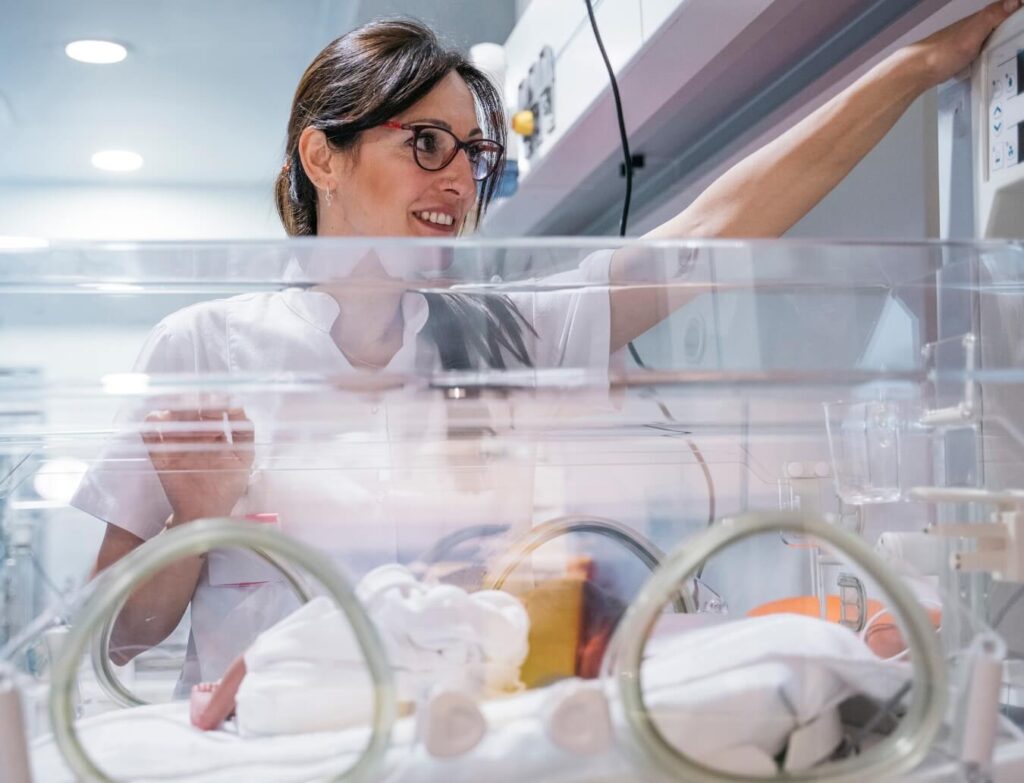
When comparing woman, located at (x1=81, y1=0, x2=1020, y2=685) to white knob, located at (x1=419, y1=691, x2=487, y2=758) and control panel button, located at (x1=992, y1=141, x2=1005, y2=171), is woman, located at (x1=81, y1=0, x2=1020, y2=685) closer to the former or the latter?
control panel button, located at (x1=992, y1=141, x2=1005, y2=171)

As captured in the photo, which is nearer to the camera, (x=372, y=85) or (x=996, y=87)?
(x=996, y=87)

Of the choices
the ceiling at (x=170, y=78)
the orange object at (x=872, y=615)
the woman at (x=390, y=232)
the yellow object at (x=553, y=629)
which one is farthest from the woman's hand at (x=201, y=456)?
the ceiling at (x=170, y=78)

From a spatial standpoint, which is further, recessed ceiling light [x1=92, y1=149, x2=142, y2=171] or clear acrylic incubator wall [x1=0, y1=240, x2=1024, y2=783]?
recessed ceiling light [x1=92, y1=149, x2=142, y2=171]

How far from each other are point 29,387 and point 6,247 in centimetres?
12

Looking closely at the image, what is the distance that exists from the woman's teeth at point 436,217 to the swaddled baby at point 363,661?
3.06 feet

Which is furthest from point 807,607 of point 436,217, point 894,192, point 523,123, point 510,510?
point 523,123

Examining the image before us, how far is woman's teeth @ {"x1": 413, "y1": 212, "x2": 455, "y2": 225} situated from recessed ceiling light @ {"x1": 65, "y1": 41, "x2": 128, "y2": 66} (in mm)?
2531

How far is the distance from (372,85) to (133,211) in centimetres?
384

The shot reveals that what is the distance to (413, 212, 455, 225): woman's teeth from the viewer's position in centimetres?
159

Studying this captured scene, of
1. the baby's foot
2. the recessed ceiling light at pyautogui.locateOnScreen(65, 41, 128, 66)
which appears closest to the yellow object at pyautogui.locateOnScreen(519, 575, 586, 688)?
the baby's foot

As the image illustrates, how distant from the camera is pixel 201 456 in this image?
2.95ft

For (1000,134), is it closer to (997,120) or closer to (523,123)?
(997,120)

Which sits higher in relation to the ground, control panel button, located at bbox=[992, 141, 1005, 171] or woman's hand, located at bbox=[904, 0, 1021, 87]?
woman's hand, located at bbox=[904, 0, 1021, 87]

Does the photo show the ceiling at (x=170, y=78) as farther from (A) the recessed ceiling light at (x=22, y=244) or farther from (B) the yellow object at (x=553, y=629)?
(B) the yellow object at (x=553, y=629)
